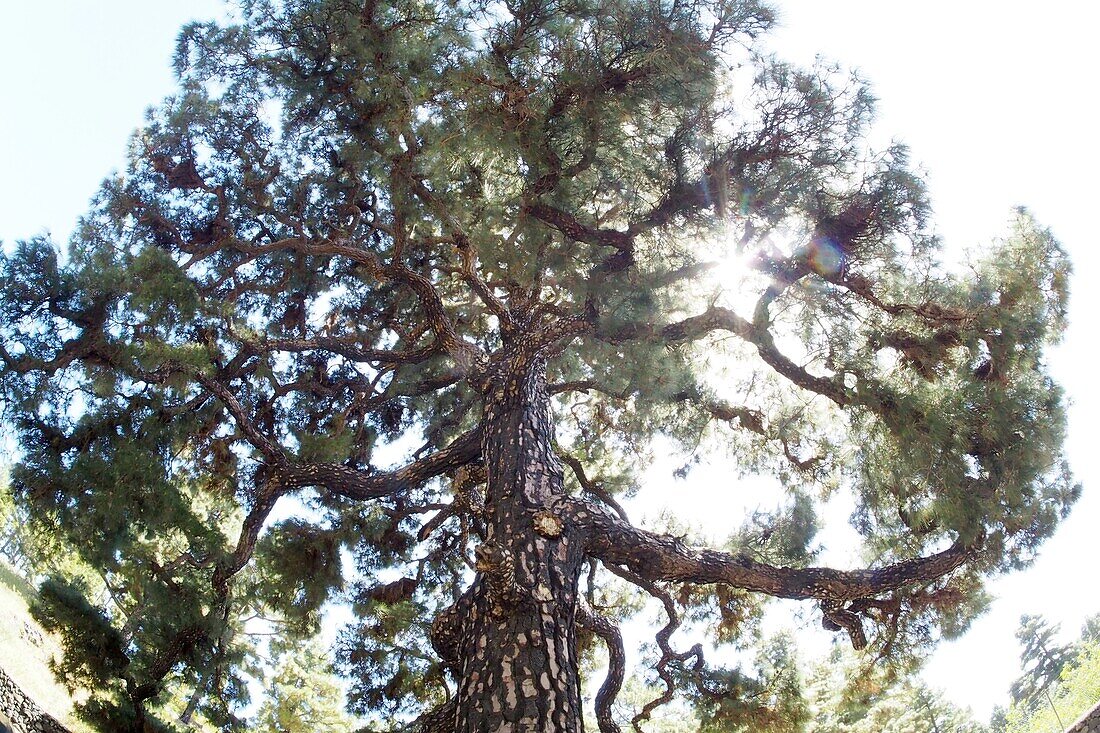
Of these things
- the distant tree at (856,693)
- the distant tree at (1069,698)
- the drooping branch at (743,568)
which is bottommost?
the drooping branch at (743,568)

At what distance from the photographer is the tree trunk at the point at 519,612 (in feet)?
8.47

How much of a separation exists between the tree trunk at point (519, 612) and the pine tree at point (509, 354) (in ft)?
0.05

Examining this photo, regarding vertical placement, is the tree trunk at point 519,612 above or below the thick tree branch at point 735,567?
below

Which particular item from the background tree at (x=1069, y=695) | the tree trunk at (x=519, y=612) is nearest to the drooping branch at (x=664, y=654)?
the tree trunk at (x=519, y=612)

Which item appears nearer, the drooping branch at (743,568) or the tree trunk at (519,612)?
the tree trunk at (519,612)

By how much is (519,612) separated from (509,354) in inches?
70.9

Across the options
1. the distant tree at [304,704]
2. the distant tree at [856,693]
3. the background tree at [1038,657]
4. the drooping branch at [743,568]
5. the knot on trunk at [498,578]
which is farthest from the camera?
the background tree at [1038,657]

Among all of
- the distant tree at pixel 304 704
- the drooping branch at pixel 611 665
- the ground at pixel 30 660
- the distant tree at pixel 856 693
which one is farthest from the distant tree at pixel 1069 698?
the ground at pixel 30 660

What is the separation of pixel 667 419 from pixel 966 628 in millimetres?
2368

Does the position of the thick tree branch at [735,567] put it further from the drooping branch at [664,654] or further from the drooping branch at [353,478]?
the drooping branch at [353,478]

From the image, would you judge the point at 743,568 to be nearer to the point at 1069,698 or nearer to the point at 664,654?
the point at 664,654

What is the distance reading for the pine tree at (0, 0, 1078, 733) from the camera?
318cm

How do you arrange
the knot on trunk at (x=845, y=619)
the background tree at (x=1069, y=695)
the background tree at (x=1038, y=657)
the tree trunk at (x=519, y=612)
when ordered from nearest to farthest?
the tree trunk at (x=519, y=612)
the knot on trunk at (x=845, y=619)
the background tree at (x=1069, y=695)
the background tree at (x=1038, y=657)

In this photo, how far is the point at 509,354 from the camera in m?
4.32
